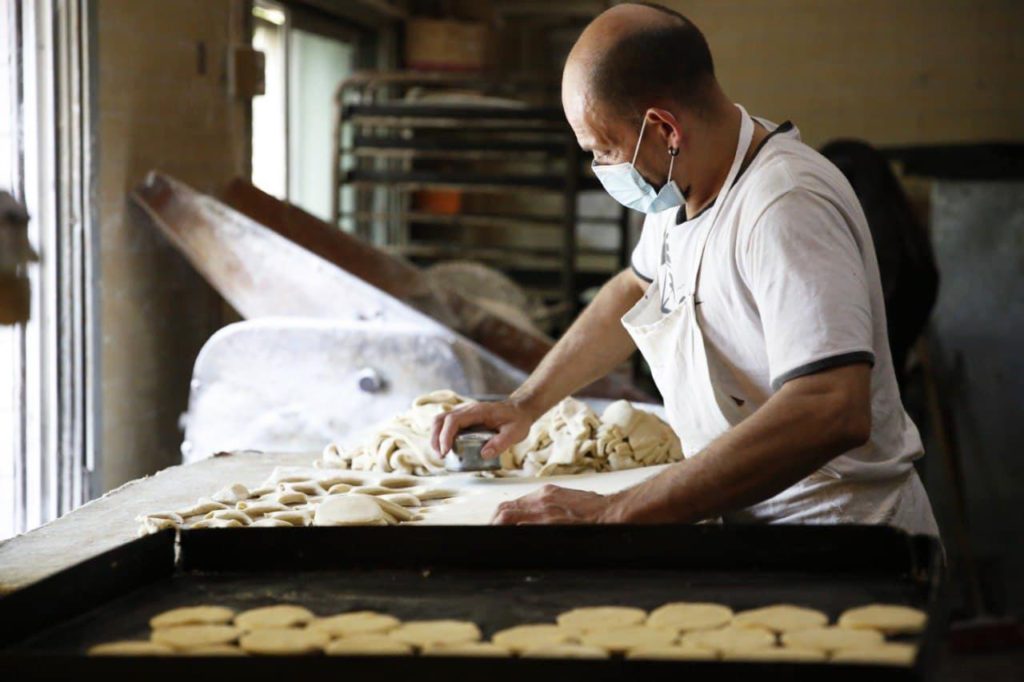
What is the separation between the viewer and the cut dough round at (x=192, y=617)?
5.09 ft

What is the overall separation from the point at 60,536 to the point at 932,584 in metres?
1.40

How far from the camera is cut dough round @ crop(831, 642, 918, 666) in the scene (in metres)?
1.34

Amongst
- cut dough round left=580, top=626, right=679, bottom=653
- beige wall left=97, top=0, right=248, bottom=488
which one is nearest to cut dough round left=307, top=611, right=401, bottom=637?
cut dough round left=580, top=626, right=679, bottom=653

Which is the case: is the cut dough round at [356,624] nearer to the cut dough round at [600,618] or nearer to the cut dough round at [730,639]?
the cut dough round at [600,618]

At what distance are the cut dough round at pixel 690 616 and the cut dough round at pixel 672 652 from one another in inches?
2.5

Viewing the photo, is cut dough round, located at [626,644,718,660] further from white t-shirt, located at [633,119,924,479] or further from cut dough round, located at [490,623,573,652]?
white t-shirt, located at [633,119,924,479]

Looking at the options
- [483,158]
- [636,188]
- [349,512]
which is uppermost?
[483,158]

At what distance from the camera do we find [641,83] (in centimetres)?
194

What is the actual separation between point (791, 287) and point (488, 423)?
884mm

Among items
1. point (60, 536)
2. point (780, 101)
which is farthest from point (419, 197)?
point (60, 536)

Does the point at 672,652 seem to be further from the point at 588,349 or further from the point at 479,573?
the point at 588,349

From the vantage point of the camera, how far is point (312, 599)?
1.67 metres

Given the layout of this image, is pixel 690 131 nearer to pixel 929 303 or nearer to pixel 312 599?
pixel 312 599

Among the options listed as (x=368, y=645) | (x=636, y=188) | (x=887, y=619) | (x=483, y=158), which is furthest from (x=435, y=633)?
(x=483, y=158)
